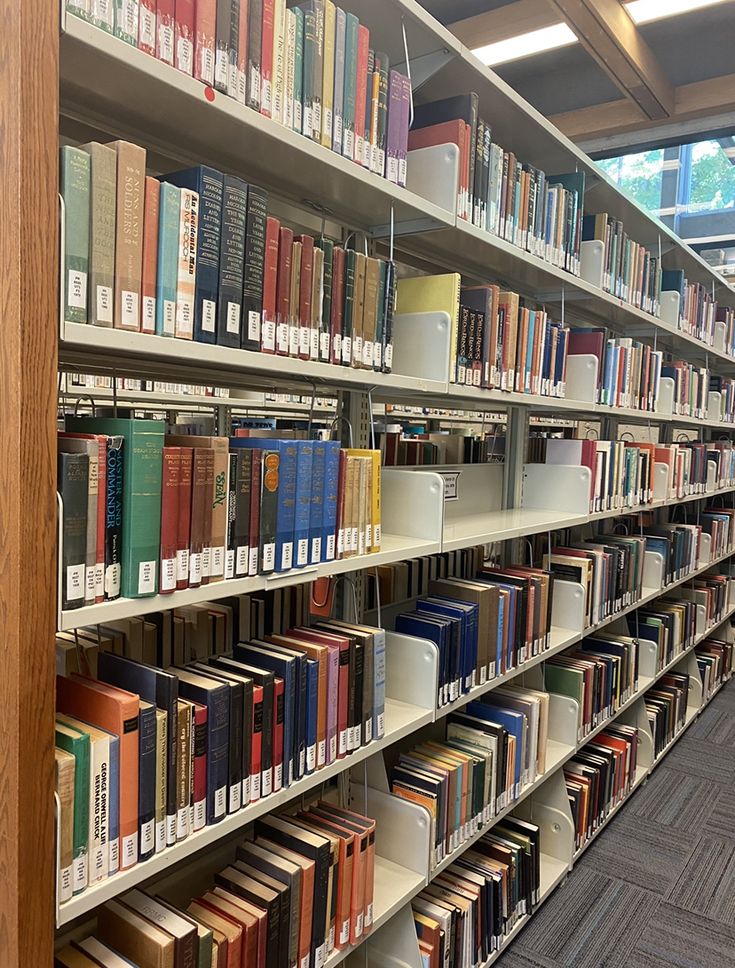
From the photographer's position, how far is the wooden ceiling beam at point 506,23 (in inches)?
112

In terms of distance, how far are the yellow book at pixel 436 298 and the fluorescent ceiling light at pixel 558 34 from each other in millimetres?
1600

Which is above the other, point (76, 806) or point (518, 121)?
point (518, 121)

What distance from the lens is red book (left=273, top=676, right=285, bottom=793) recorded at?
4.45ft

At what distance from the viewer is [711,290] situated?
13.8 ft

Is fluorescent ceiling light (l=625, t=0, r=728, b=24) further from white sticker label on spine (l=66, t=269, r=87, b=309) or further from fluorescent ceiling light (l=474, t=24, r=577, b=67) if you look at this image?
white sticker label on spine (l=66, t=269, r=87, b=309)

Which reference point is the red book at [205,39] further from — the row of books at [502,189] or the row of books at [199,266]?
the row of books at [502,189]

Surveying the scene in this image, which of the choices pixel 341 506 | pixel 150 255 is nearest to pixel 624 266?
pixel 341 506

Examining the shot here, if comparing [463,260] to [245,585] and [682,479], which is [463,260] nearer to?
[245,585]

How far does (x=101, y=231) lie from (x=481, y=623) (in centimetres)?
147

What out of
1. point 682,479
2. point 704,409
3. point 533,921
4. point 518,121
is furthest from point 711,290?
point 533,921

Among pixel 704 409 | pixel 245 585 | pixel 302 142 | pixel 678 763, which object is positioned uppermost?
pixel 302 142

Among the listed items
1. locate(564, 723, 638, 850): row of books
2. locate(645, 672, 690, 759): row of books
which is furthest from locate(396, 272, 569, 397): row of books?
locate(645, 672, 690, 759): row of books

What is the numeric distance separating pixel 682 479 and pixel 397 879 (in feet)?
8.75

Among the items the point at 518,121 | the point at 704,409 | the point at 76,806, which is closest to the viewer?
the point at 76,806
